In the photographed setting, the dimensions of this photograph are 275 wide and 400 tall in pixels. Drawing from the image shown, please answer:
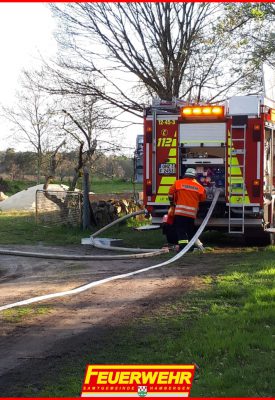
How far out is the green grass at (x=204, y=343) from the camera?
4.10m

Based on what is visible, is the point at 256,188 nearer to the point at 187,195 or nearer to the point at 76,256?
the point at 187,195

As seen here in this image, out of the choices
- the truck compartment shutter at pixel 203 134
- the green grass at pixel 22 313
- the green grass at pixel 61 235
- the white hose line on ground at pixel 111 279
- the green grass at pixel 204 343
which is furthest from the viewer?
the green grass at pixel 61 235

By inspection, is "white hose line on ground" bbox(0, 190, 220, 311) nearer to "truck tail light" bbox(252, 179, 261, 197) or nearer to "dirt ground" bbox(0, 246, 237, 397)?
"dirt ground" bbox(0, 246, 237, 397)

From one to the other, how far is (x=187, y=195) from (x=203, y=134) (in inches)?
55.4

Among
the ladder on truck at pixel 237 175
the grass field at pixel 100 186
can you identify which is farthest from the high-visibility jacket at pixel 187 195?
the grass field at pixel 100 186

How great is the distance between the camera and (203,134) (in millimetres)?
11539

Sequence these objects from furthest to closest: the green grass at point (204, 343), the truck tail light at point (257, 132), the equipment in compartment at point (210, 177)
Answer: the equipment in compartment at point (210, 177), the truck tail light at point (257, 132), the green grass at point (204, 343)

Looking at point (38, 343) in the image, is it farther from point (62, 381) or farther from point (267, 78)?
point (267, 78)

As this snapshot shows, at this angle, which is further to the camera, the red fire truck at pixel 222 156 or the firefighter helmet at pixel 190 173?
the red fire truck at pixel 222 156

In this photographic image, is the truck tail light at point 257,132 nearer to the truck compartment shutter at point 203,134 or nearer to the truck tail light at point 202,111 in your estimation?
the truck compartment shutter at point 203,134

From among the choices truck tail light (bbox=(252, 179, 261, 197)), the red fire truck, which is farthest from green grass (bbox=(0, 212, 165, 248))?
truck tail light (bbox=(252, 179, 261, 197))

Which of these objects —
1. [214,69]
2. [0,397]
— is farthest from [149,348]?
[214,69]

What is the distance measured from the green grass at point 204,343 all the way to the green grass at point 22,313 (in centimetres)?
100

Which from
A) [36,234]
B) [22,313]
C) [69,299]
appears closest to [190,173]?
[69,299]
